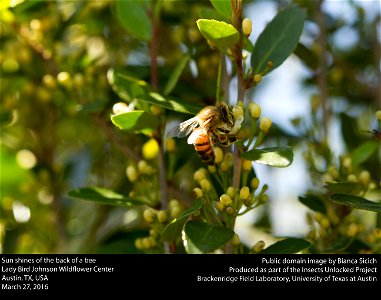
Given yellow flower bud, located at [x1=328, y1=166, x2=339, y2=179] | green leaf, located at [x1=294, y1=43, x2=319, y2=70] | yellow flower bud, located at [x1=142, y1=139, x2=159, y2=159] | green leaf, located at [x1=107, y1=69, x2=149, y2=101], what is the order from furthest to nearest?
green leaf, located at [x1=294, y1=43, x2=319, y2=70] < yellow flower bud, located at [x1=142, y1=139, x2=159, y2=159] < yellow flower bud, located at [x1=328, y1=166, x2=339, y2=179] < green leaf, located at [x1=107, y1=69, x2=149, y2=101]

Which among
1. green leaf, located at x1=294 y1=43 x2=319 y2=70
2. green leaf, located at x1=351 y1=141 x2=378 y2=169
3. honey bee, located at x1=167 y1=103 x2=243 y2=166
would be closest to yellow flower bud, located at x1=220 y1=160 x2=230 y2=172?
honey bee, located at x1=167 y1=103 x2=243 y2=166

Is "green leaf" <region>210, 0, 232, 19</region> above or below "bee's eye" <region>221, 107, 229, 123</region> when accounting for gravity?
above

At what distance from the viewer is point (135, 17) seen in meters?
2.76

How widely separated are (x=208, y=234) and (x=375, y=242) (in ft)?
3.32

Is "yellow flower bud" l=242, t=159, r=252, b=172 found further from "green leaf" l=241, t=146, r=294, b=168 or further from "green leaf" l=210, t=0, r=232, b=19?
"green leaf" l=210, t=0, r=232, b=19

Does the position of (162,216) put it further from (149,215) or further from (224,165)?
(224,165)

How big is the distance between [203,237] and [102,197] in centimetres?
64

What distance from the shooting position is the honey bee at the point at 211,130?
227cm

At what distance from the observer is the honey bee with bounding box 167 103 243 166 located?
2273 mm

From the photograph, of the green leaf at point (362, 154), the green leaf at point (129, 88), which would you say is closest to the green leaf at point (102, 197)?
the green leaf at point (129, 88)

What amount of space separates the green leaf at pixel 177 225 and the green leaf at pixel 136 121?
0.39 m

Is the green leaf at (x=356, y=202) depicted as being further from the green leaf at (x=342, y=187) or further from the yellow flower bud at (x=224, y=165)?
the yellow flower bud at (x=224, y=165)

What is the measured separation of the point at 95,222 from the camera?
370 centimetres

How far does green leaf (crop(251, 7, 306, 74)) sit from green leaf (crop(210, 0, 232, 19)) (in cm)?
22
